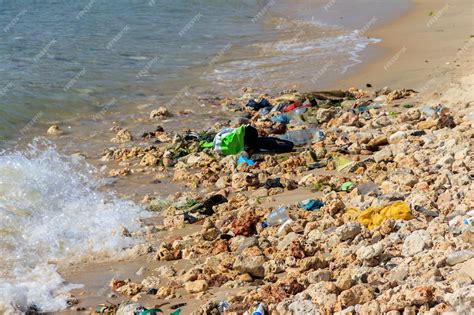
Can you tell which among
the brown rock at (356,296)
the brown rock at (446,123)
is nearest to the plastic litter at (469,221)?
the brown rock at (356,296)

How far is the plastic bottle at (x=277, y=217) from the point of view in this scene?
6658mm

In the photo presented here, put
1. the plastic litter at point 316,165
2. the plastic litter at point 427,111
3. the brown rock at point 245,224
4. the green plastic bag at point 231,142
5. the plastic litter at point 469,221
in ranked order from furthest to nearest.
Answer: the plastic litter at point 427,111, the green plastic bag at point 231,142, the plastic litter at point 316,165, the brown rock at point 245,224, the plastic litter at point 469,221

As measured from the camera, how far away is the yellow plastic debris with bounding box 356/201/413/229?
581 cm

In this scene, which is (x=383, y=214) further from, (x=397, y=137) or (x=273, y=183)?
(x=397, y=137)

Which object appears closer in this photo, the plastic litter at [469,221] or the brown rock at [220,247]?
the plastic litter at [469,221]

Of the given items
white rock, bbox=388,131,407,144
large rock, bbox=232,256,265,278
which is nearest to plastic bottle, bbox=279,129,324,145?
white rock, bbox=388,131,407,144

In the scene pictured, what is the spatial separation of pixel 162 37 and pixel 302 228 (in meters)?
13.8

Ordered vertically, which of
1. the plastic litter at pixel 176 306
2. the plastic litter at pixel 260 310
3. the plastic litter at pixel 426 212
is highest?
the plastic litter at pixel 426 212

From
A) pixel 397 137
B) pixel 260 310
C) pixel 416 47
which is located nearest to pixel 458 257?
pixel 260 310

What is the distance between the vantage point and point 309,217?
661 cm

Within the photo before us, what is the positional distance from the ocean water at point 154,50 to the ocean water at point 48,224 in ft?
8.41

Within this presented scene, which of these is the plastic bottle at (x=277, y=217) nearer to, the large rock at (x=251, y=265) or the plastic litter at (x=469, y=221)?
the large rock at (x=251, y=265)

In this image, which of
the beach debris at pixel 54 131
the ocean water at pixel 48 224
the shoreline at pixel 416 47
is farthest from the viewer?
the shoreline at pixel 416 47

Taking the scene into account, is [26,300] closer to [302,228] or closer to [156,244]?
[156,244]
